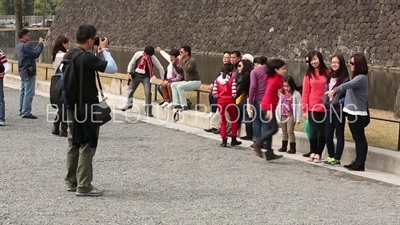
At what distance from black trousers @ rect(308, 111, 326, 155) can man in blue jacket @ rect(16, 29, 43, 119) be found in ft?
18.8

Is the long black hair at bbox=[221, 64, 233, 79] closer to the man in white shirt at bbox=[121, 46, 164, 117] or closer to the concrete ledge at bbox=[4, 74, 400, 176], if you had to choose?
the concrete ledge at bbox=[4, 74, 400, 176]

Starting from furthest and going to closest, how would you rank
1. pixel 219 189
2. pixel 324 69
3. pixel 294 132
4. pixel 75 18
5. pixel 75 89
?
1. pixel 75 18
2. pixel 294 132
3. pixel 324 69
4. pixel 219 189
5. pixel 75 89

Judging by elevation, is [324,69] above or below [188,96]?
above

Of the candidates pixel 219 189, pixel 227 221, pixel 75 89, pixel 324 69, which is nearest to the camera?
pixel 227 221

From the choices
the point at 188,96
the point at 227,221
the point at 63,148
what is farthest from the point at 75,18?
the point at 227,221

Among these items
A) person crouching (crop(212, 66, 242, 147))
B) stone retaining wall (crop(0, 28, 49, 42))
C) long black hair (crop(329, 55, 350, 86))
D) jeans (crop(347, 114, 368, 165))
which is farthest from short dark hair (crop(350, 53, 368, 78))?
stone retaining wall (crop(0, 28, 49, 42))

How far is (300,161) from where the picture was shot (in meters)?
9.77

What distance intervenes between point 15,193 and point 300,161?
405 centimetres

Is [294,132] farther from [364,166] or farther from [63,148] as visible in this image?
[63,148]

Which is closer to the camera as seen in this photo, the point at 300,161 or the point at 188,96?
the point at 300,161

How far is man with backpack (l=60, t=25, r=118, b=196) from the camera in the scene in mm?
7168

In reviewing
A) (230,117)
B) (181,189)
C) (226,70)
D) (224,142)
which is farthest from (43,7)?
(181,189)

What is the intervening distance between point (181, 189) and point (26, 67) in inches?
258

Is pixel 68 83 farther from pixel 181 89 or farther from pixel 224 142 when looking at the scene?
pixel 181 89
